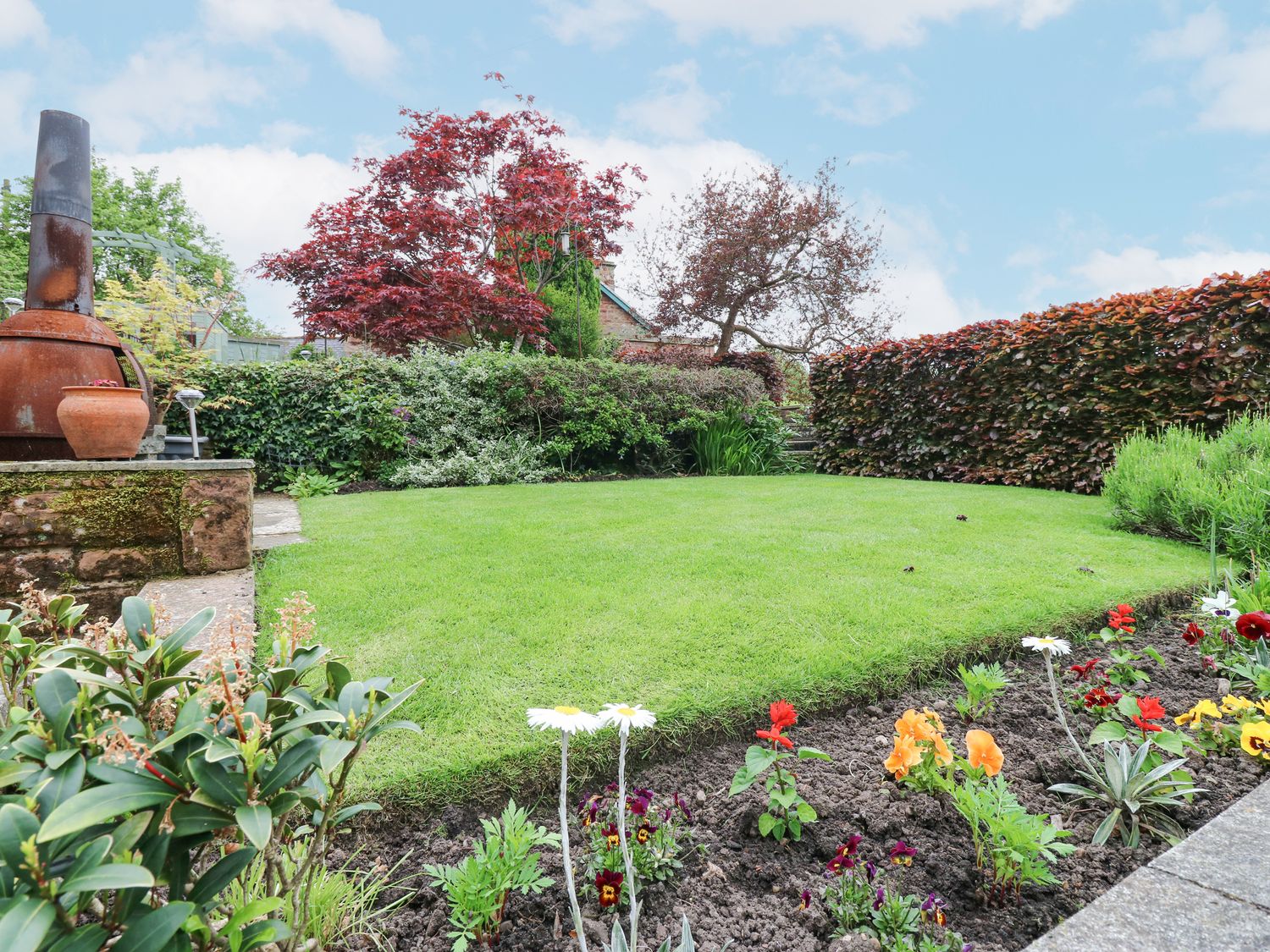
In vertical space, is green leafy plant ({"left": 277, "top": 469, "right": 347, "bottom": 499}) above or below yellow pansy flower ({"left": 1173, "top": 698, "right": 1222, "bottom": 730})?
above

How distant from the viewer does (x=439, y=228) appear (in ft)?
38.0

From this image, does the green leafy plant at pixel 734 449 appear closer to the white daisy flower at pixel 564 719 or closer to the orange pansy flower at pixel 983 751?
the orange pansy flower at pixel 983 751

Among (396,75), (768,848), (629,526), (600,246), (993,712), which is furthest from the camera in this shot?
(600,246)

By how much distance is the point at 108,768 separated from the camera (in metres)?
0.72

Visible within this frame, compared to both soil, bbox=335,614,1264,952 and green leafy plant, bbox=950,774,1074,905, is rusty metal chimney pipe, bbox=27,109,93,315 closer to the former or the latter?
soil, bbox=335,614,1264,952

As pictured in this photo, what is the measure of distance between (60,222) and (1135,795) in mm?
6049

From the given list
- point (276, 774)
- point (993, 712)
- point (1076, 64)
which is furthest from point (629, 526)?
point (1076, 64)

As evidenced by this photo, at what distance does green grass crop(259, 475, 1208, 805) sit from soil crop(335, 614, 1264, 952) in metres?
0.11

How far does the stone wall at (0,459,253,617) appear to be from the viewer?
8.89 ft

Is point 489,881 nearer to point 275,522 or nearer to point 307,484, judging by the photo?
point 275,522

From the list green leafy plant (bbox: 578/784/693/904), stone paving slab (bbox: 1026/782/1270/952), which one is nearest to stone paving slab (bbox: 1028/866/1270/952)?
stone paving slab (bbox: 1026/782/1270/952)

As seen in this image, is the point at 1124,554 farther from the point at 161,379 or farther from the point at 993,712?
the point at 161,379

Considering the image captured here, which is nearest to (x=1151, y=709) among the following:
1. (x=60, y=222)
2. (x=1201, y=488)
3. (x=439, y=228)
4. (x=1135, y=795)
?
(x=1135, y=795)

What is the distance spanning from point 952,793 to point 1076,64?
23.9 feet
